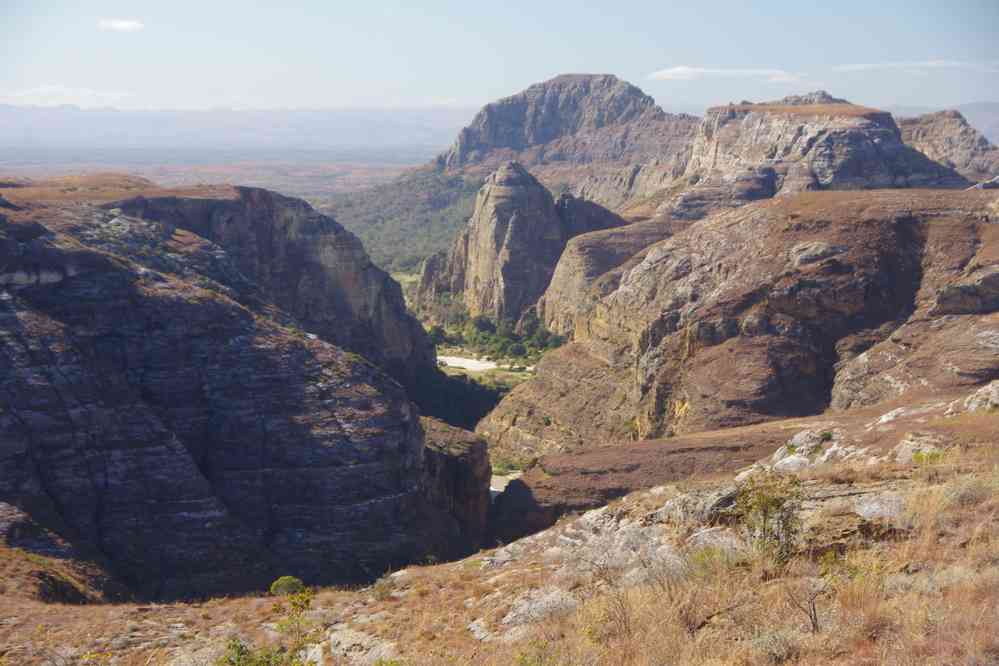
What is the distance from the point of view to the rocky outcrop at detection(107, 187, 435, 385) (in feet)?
169

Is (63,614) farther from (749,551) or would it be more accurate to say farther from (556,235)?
(556,235)

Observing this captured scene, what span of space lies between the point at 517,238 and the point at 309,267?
33464mm

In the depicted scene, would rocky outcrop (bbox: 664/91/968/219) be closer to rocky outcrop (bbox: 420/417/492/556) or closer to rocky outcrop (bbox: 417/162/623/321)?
rocky outcrop (bbox: 417/162/623/321)

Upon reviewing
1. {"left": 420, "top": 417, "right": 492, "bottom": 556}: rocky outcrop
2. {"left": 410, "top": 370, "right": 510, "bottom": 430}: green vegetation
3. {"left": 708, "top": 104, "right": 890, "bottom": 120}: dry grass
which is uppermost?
{"left": 708, "top": 104, "right": 890, "bottom": 120}: dry grass

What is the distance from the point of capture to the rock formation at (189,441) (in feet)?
77.3

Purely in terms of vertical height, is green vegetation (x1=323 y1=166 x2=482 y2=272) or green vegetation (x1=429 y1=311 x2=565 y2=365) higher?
green vegetation (x1=323 y1=166 x2=482 y2=272)

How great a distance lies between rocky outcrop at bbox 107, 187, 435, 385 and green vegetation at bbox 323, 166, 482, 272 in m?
72.4

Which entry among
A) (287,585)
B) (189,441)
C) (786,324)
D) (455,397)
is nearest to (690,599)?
(287,585)

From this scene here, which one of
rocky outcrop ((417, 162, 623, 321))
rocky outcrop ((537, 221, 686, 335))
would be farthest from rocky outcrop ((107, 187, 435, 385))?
rocky outcrop ((417, 162, 623, 321))

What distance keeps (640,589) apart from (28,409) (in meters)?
20.7

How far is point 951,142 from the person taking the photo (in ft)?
338

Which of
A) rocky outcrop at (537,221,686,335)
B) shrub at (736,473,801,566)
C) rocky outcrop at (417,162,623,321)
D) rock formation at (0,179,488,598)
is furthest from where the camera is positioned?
rocky outcrop at (417,162,623,321)

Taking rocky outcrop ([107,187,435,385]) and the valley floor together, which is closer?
the valley floor

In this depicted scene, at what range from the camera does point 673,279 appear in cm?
4750
